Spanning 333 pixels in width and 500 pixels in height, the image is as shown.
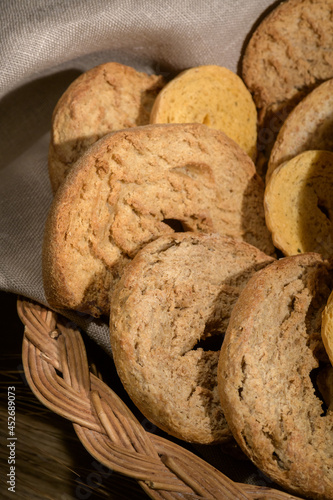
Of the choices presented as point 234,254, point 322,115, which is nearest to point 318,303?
point 234,254

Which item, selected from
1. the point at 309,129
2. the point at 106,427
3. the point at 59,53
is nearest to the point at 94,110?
the point at 59,53

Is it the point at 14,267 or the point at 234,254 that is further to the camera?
the point at 14,267

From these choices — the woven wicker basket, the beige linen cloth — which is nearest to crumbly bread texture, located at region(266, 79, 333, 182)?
the beige linen cloth

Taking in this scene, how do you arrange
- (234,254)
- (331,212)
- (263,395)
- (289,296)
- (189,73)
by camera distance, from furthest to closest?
(189,73), (331,212), (234,254), (289,296), (263,395)

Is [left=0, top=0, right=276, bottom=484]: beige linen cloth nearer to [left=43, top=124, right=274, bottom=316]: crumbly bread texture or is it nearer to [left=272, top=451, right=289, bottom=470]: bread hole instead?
[left=43, top=124, right=274, bottom=316]: crumbly bread texture

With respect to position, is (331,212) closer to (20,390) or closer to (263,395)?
(263,395)

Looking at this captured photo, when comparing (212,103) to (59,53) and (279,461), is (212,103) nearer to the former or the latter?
(59,53)

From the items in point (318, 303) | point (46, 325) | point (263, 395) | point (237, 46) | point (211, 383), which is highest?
point (237, 46)
